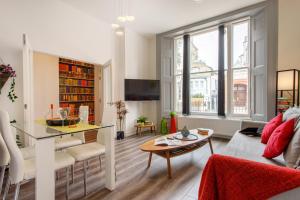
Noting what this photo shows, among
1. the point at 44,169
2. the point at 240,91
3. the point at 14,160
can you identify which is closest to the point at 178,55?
the point at 240,91

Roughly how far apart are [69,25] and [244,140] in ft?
13.3

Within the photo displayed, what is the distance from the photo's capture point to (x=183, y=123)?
496 cm

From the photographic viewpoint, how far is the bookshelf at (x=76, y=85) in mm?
5270

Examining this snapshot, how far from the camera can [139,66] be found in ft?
17.2

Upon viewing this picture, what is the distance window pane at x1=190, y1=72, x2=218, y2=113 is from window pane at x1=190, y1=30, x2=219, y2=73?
0.68ft

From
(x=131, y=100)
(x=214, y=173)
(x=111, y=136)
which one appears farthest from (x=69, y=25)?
(x=214, y=173)

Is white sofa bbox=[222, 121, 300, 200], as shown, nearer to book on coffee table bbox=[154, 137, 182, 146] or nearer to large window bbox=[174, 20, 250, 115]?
book on coffee table bbox=[154, 137, 182, 146]

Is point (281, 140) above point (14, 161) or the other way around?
above

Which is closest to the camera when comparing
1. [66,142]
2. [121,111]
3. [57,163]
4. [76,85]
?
[57,163]

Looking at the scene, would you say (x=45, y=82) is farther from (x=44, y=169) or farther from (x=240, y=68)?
(x=240, y=68)

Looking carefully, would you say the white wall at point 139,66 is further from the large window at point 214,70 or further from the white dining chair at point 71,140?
the white dining chair at point 71,140

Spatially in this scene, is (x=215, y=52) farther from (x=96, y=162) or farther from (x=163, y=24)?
(x=96, y=162)

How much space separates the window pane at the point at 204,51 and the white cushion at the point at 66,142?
151 inches

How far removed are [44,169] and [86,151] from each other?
555 millimetres
